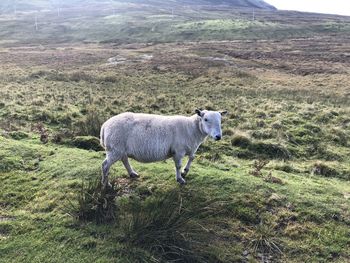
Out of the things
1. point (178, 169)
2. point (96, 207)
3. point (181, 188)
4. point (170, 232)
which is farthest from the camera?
point (178, 169)

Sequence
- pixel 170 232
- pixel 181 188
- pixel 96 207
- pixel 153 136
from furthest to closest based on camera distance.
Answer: pixel 153 136 < pixel 181 188 < pixel 96 207 < pixel 170 232

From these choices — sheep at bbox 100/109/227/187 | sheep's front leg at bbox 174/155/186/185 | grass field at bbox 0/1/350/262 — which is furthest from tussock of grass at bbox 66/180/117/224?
sheep's front leg at bbox 174/155/186/185

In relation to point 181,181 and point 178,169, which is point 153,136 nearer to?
point 178,169

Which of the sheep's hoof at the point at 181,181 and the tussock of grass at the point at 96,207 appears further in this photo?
the sheep's hoof at the point at 181,181

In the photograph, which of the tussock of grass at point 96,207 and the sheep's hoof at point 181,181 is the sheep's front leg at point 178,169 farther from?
the tussock of grass at point 96,207

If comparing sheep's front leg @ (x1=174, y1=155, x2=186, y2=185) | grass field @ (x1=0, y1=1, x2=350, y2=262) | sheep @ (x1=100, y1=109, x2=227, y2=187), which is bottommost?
grass field @ (x1=0, y1=1, x2=350, y2=262)

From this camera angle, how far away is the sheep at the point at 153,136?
33.3 ft

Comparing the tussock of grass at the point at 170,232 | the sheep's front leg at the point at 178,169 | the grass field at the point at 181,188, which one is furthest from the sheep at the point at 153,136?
the tussock of grass at the point at 170,232

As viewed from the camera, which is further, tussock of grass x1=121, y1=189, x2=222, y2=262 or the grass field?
the grass field

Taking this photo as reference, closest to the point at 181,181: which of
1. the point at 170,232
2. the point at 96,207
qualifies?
the point at 170,232

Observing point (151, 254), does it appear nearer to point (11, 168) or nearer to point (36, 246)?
point (36, 246)

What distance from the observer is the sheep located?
1016cm

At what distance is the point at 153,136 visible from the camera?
33.9 ft

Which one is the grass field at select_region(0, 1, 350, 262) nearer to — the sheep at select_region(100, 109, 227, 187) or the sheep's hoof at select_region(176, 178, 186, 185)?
the sheep's hoof at select_region(176, 178, 186, 185)
